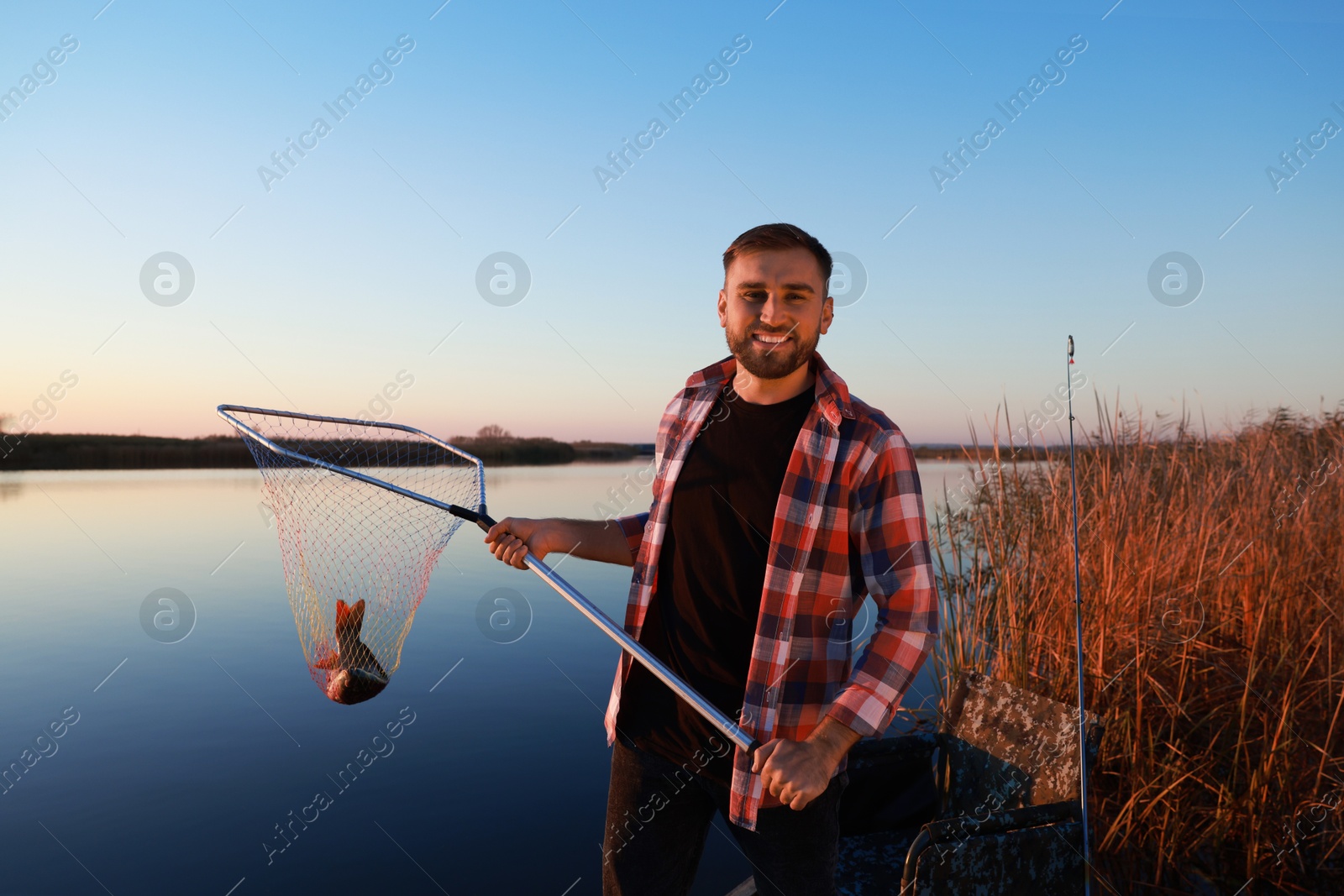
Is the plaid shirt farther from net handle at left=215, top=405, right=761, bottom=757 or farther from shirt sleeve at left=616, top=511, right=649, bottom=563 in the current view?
shirt sleeve at left=616, top=511, right=649, bottom=563

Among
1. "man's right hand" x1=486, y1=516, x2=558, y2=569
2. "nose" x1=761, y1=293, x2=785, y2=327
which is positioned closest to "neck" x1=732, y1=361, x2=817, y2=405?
"nose" x1=761, y1=293, x2=785, y2=327

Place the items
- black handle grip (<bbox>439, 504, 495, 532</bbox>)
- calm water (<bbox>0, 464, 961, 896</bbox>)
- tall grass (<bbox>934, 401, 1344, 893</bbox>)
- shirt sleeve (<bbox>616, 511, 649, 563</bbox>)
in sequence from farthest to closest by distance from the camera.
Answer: calm water (<bbox>0, 464, 961, 896</bbox>) → tall grass (<bbox>934, 401, 1344, 893</bbox>) → black handle grip (<bbox>439, 504, 495, 532</bbox>) → shirt sleeve (<bbox>616, 511, 649, 563</bbox>)

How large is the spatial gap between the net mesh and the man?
1.28 m

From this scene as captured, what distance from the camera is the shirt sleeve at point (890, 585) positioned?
167 centimetres

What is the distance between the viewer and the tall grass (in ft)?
12.3

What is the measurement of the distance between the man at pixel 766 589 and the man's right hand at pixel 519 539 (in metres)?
0.09

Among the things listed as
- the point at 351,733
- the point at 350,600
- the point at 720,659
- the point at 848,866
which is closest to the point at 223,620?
the point at 351,733

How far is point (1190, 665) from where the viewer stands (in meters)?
4.39

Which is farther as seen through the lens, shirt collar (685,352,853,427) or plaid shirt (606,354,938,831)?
shirt collar (685,352,853,427)

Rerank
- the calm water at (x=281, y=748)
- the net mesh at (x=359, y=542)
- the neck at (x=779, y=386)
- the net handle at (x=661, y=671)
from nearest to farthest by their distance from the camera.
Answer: the net handle at (x=661, y=671) → the neck at (x=779, y=386) → the net mesh at (x=359, y=542) → the calm water at (x=281, y=748)

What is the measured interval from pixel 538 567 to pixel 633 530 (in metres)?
0.33

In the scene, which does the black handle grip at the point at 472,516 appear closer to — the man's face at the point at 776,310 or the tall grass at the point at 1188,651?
the man's face at the point at 776,310
